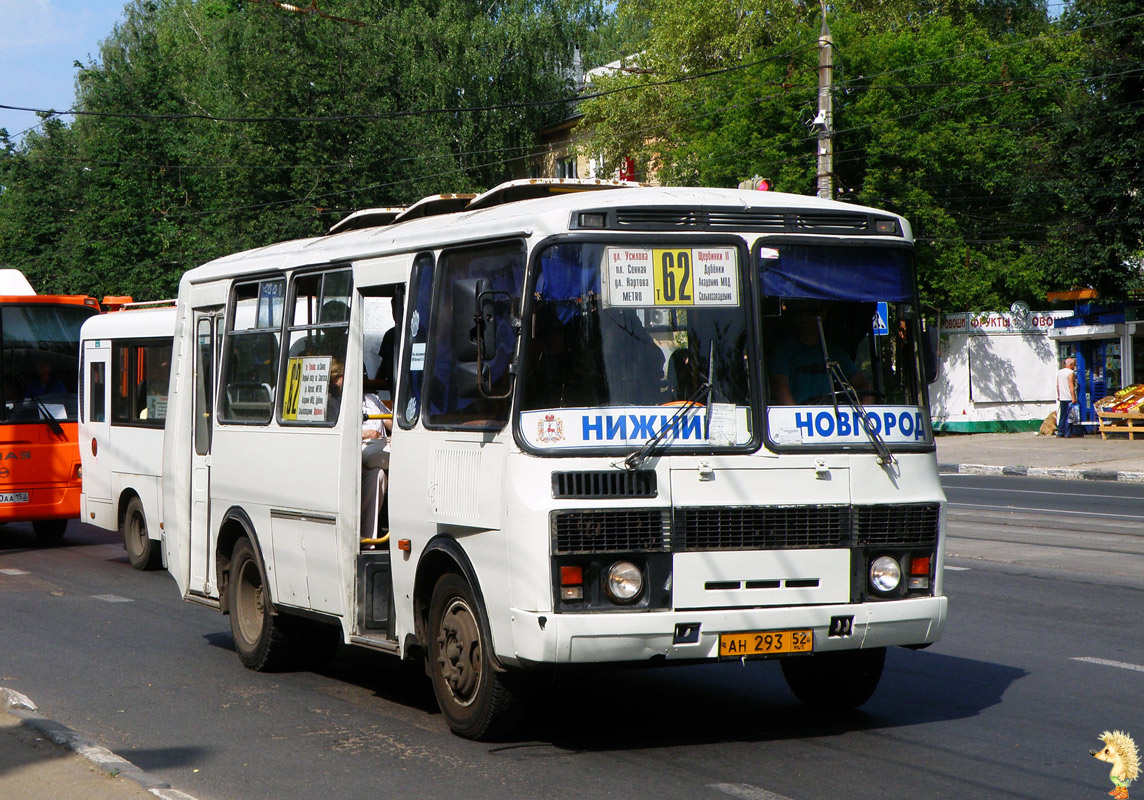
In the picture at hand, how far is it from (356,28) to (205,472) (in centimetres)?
3837

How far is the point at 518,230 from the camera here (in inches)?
259

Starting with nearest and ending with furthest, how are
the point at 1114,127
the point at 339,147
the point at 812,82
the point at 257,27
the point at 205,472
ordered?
the point at 205,472, the point at 1114,127, the point at 812,82, the point at 339,147, the point at 257,27

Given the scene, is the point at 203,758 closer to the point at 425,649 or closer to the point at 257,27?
the point at 425,649

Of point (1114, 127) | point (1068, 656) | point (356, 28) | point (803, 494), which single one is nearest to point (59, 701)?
point (803, 494)

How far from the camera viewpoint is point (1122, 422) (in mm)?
30906

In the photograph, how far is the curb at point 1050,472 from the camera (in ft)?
78.7

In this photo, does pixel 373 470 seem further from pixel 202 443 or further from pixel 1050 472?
pixel 1050 472

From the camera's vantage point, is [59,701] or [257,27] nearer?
[59,701]

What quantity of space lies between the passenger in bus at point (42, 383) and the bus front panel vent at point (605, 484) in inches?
522

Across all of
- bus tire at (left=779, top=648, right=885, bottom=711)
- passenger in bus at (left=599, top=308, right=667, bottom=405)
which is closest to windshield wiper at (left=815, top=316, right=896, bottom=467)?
passenger in bus at (left=599, top=308, right=667, bottom=405)

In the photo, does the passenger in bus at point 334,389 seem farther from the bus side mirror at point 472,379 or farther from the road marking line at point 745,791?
the road marking line at point 745,791

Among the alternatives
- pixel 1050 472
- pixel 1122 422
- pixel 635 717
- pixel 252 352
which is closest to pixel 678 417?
pixel 635 717

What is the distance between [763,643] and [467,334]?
2.08 metres

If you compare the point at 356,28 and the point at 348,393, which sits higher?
the point at 356,28
